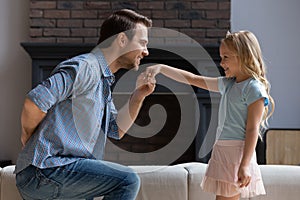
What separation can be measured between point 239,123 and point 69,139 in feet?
2.26

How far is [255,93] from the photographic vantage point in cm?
199

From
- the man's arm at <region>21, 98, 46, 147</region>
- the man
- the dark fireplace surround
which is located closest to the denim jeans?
the man

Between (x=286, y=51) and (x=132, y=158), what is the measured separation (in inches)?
64.4

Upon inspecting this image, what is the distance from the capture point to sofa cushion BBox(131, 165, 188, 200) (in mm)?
2000

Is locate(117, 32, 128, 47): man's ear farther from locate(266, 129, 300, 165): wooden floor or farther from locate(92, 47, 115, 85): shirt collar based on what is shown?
locate(266, 129, 300, 165): wooden floor

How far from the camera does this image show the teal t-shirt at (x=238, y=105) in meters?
2.00

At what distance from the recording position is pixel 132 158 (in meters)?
4.55

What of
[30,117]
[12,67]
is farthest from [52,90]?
[12,67]

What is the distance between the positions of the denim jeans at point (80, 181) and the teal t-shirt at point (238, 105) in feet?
1.60

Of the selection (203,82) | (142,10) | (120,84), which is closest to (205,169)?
(203,82)

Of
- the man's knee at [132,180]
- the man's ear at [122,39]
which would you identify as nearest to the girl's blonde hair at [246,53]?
the man's ear at [122,39]

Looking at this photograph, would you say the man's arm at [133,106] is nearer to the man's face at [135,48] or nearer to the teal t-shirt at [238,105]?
the man's face at [135,48]

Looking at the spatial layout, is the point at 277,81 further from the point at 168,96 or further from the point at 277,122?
the point at 168,96

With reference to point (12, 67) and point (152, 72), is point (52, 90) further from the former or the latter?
point (12, 67)
